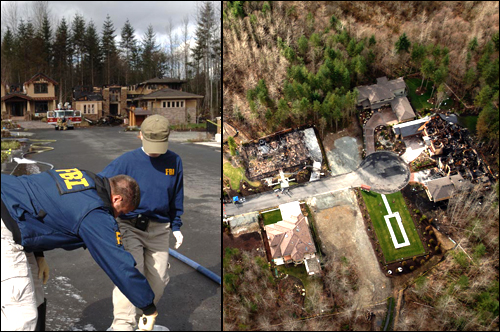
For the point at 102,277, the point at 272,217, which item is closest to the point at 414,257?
the point at 272,217

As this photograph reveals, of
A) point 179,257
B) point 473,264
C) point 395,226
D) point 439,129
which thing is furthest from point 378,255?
point 179,257

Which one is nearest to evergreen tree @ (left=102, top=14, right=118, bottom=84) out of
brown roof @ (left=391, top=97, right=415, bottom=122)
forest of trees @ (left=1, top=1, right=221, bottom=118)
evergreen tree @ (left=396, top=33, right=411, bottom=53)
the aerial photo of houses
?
forest of trees @ (left=1, top=1, right=221, bottom=118)

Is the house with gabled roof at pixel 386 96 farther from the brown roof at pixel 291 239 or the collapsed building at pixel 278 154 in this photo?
the brown roof at pixel 291 239

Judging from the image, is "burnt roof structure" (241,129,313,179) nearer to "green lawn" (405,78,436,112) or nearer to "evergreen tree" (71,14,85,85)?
"green lawn" (405,78,436,112)

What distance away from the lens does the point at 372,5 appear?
1149 centimetres

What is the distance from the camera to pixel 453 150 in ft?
29.9

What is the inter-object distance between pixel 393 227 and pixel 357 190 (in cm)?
113

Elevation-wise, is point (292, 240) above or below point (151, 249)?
below

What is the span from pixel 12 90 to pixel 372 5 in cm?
1128

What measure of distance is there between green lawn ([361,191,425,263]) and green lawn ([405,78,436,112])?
2274mm

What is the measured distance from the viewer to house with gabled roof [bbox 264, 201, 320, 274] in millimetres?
8234

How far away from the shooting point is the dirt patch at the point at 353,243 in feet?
28.7

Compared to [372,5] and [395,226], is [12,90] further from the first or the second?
[372,5]

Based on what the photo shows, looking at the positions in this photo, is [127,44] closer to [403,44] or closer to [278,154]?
[278,154]
